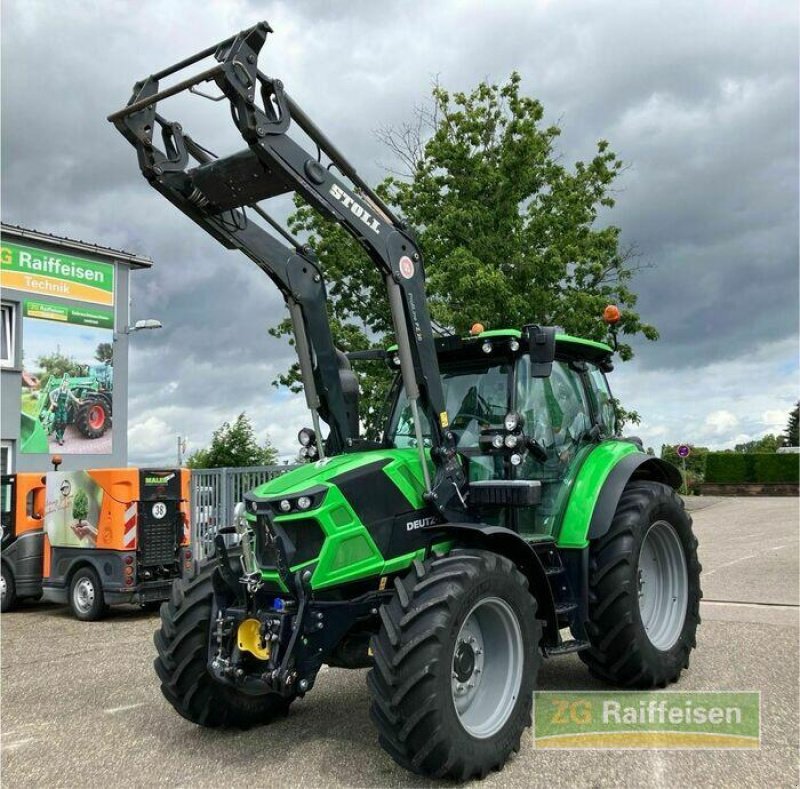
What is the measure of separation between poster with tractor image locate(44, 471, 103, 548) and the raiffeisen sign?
10.3 metres

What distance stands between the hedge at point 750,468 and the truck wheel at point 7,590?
1286 inches

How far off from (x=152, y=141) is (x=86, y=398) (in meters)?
17.5

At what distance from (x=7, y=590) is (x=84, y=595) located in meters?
1.51

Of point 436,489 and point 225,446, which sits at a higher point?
point 225,446

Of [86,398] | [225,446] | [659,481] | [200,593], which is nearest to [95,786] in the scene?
[200,593]

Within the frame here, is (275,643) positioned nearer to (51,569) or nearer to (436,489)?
(436,489)

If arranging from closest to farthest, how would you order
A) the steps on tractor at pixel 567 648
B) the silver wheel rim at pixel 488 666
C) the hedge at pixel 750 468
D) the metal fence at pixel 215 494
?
the silver wheel rim at pixel 488 666 → the steps on tractor at pixel 567 648 → the metal fence at pixel 215 494 → the hedge at pixel 750 468

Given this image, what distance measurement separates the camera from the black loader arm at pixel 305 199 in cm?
467

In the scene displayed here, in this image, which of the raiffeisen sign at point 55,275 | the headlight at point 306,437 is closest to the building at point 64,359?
the raiffeisen sign at point 55,275

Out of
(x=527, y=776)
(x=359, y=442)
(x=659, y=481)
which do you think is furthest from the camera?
(x=659, y=481)

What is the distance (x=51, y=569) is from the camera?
11430 millimetres

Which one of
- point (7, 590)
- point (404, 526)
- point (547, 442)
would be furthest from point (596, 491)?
point (7, 590)

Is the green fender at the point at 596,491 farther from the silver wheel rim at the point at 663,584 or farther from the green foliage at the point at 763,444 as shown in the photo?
the green foliage at the point at 763,444

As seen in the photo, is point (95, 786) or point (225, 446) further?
point (225, 446)
